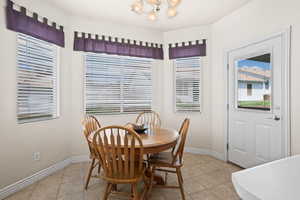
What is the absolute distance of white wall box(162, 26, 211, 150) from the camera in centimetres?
346

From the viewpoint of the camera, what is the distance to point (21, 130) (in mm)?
2230

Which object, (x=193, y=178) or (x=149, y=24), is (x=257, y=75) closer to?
(x=193, y=178)

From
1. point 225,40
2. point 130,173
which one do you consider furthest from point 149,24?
point 130,173

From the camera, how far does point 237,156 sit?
2.89 metres

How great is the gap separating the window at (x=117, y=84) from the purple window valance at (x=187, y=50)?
54cm

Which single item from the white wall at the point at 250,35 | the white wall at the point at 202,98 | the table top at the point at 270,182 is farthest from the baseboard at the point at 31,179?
the white wall at the point at 250,35

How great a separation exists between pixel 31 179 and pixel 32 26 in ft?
7.08

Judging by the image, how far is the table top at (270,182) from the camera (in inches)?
22.6

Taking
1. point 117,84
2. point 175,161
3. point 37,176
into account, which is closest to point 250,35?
point 175,161

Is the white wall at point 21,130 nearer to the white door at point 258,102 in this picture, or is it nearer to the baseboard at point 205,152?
the baseboard at point 205,152

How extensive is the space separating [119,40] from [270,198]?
11.1 ft

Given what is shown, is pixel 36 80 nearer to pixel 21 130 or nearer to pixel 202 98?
pixel 21 130

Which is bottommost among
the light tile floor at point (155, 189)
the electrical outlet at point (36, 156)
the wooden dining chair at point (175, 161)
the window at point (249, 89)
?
the light tile floor at point (155, 189)

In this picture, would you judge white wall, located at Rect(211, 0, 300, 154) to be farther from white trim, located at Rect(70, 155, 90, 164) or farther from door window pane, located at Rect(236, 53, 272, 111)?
white trim, located at Rect(70, 155, 90, 164)
